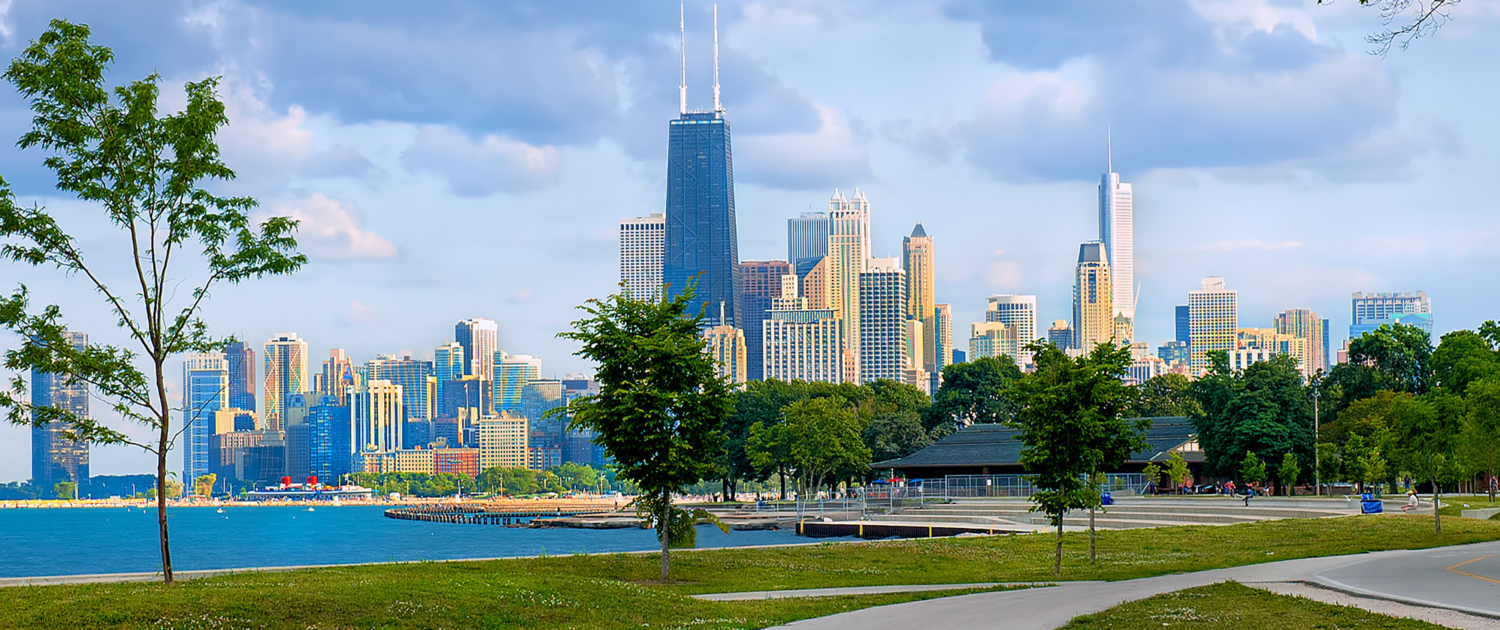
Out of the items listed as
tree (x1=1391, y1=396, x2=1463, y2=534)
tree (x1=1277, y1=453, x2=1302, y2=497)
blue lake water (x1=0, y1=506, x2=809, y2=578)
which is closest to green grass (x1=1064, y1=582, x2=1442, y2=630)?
tree (x1=1391, y1=396, x2=1463, y2=534)

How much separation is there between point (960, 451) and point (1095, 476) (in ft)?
226

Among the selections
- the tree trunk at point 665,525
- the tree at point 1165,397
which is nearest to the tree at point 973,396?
the tree at point 1165,397

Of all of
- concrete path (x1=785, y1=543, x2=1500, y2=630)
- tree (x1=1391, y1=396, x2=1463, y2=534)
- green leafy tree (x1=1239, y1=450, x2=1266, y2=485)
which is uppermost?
tree (x1=1391, y1=396, x2=1463, y2=534)

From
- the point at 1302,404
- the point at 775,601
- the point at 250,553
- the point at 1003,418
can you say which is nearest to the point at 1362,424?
the point at 1302,404

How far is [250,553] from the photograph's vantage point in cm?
9875

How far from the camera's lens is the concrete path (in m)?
21.5

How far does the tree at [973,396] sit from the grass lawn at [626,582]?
86.3 m

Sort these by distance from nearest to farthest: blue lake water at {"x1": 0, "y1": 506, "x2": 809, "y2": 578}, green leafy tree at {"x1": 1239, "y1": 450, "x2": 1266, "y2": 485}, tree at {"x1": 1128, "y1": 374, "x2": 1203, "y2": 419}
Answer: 1. green leafy tree at {"x1": 1239, "y1": 450, "x2": 1266, "y2": 485}
2. blue lake water at {"x1": 0, "y1": 506, "x2": 809, "y2": 578}
3. tree at {"x1": 1128, "y1": 374, "x2": 1203, "y2": 419}

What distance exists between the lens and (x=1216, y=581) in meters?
29.2

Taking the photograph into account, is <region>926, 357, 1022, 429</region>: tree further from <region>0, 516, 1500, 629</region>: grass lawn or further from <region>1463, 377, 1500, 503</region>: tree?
<region>0, 516, 1500, 629</region>: grass lawn

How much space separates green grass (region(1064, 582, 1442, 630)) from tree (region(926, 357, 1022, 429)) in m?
110

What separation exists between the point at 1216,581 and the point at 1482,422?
29.1 m

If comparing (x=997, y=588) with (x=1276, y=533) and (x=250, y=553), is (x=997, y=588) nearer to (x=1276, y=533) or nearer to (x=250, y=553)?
(x=1276, y=533)

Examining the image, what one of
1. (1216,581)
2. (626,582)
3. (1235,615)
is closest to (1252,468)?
(1216,581)
